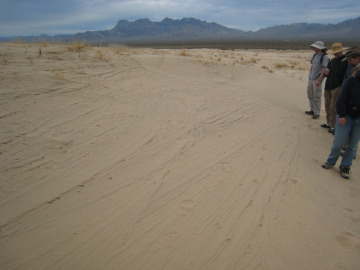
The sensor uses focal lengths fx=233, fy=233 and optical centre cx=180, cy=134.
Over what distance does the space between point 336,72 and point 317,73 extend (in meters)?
1.22

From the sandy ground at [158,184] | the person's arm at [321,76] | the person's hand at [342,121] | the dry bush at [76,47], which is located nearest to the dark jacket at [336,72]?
the person's arm at [321,76]

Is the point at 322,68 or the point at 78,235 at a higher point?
the point at 322,68

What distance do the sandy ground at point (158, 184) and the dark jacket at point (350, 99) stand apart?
113cm

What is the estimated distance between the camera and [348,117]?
12.6ft

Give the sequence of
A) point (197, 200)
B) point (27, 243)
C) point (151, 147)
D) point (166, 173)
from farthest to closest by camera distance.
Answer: point (151, 147)
point (166, 173)
point (197, 200)
point (27, 243)

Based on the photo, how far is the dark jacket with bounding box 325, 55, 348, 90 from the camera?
16.7 ft

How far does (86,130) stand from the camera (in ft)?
14.9

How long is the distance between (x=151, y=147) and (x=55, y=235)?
2.13 metres

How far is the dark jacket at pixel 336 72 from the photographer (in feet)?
16.7

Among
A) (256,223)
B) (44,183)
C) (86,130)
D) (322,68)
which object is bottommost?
(256,223)

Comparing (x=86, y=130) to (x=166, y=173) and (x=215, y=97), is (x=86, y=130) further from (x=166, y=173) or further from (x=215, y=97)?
(x=215, y=97)

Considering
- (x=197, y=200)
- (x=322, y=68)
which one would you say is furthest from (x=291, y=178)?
(x=322, y=68)

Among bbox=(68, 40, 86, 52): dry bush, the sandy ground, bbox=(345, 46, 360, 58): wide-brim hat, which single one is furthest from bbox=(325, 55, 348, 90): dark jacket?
bbox=(68, 40, 86, 52): dry bush

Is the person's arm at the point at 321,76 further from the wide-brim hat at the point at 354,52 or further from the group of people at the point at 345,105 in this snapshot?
the wide-brim hat at the point at 354,52
